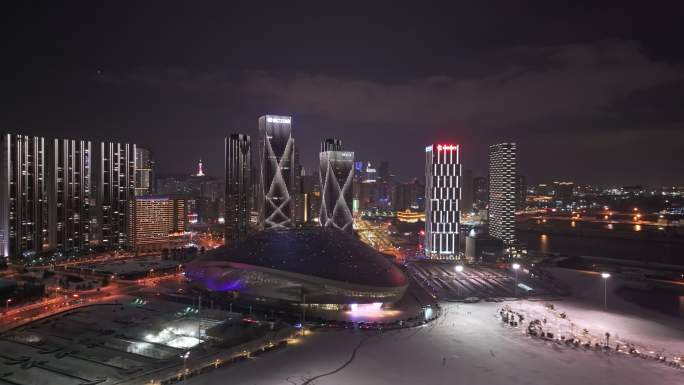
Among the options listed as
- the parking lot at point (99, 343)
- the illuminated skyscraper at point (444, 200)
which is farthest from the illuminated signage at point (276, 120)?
the parking lot at point (99, 343)

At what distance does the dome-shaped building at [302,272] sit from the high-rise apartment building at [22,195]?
1686 inches

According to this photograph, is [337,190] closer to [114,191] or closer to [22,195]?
[114,191]

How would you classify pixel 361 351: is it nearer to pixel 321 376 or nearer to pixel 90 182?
pixel 321 376

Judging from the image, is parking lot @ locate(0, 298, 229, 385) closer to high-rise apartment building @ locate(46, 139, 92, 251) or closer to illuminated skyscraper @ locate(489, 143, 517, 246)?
high-rise apartment building @ locate(46, 139, 92, 251)

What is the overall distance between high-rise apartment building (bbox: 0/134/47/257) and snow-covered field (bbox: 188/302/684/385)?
6019 cm

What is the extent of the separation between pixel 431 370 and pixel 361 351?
4.95m

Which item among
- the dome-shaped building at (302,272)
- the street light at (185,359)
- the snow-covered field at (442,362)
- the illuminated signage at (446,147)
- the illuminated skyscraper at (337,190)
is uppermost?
the illuminated signage at (446,147)

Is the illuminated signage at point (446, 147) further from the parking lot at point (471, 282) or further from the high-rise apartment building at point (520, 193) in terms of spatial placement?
the high-rise apartment building at point (520, 193)

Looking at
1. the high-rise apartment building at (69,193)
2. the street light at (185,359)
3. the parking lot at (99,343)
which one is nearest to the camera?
the parking lot at (99,343)

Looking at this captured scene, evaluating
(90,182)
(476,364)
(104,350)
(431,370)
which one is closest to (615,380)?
(476,364)

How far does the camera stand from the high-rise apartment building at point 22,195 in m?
70.9

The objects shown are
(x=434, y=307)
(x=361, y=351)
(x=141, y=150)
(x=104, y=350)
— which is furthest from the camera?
(x=141, y=150)

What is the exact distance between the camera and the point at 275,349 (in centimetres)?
3027

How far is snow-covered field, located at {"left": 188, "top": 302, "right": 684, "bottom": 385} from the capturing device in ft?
84.7
